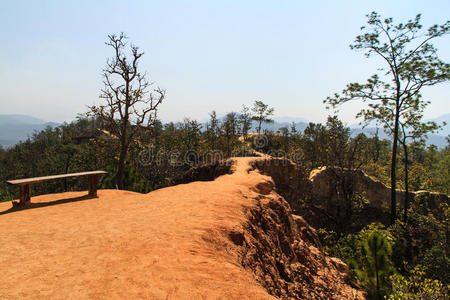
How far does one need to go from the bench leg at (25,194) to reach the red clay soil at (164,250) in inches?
12.9

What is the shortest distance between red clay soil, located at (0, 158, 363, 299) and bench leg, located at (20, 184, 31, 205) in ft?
1.08

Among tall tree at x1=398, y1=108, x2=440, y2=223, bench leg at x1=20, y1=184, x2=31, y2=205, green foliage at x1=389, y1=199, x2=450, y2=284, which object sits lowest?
green foliage at x1=389, y1=199, x2=450, y2=284

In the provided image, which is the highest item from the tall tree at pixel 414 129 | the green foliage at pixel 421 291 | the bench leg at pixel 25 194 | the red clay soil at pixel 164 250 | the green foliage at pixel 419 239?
the tall tree at pixel 414 129

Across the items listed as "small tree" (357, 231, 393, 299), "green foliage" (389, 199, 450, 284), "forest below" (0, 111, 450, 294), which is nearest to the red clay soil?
"small tree" (357, 231, 393, 299)

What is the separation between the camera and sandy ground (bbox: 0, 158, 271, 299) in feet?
10.3

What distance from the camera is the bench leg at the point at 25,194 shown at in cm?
697

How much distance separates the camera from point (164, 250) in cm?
415

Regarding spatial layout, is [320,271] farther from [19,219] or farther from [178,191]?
[19,219]

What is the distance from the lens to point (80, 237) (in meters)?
4.80

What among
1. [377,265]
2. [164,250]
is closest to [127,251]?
[164,250]

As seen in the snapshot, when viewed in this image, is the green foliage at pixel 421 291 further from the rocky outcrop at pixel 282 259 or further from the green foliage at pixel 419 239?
the green foliage at pixel 419 239

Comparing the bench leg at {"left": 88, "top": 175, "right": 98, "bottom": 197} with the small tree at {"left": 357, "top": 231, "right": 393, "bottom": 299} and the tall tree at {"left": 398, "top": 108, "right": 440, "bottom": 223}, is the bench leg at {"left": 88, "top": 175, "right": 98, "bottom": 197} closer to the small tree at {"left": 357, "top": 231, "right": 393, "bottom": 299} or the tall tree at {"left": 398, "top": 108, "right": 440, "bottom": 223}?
the small tree at {"left": 357, "top": 231, "right": 393, "bottom": 299}

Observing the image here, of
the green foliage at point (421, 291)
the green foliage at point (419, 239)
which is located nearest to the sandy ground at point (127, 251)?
the green foliage at point (421, 291)

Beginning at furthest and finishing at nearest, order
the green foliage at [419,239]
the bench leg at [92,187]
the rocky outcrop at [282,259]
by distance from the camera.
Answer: the green foliage at [419,239] → the bench leg at [92,187] → the rocky outcrop at [282,259]
